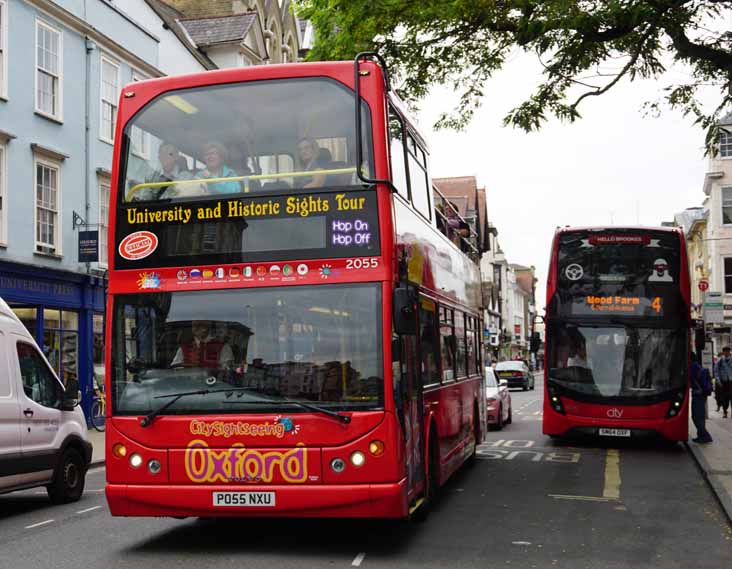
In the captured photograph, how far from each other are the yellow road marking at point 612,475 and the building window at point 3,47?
14.5m

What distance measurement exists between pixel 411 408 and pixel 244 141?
281 centimetres

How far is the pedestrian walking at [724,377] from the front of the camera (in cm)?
2680

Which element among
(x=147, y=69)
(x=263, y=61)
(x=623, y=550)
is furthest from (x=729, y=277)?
(x=623, y=550)

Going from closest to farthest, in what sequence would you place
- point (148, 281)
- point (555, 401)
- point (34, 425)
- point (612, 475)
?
point (148, 281) < point (34, 425) < point (612, 475) < point (555, 401)

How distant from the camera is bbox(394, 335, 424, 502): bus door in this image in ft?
28.4

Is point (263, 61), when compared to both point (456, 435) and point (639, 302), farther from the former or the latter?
point (456, 435)

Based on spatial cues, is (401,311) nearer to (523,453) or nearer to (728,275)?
(523,453)

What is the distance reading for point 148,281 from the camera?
28.9 ft

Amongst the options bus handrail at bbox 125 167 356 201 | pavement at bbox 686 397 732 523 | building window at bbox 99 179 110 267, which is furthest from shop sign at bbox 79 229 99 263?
bus handrail at bbox 125 167 356 201

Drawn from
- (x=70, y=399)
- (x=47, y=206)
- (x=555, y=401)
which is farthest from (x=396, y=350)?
(x=47, y=206)

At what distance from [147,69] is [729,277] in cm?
4018

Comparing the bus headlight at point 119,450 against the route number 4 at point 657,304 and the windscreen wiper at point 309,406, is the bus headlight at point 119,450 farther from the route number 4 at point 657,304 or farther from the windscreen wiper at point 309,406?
the route number 4 at point 657,304

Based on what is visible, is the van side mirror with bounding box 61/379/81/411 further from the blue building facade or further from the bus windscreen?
the blue building facade

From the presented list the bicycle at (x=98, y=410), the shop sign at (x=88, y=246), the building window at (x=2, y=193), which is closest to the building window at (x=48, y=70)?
the building window at (x=2, y=193)
